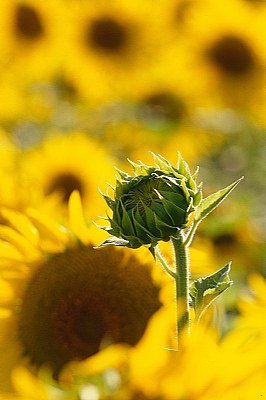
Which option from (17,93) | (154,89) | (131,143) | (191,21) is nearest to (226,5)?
(191,21)

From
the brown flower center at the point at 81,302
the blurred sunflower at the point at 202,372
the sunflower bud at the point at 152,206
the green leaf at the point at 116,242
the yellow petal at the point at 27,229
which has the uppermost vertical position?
the sunflower bud at the point at 152,206

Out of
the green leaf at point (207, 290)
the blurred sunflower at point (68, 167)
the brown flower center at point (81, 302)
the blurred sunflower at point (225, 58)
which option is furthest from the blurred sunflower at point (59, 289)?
the blurred sunflower at point (225, 58)

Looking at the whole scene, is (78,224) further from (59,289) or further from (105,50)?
(105,50)

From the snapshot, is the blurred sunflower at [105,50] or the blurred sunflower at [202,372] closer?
the blurred sunflower at [202,372]

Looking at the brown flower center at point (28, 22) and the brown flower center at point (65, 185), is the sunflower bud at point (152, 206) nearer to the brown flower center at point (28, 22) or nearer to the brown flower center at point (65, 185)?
the brown flower center at point (65, 185)

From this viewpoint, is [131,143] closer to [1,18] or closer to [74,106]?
[74,106]

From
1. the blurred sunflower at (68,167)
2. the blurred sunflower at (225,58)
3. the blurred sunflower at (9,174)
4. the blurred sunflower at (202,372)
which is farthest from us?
the blurred sunflower at (225,58)

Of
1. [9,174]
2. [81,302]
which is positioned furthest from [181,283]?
[9,174]

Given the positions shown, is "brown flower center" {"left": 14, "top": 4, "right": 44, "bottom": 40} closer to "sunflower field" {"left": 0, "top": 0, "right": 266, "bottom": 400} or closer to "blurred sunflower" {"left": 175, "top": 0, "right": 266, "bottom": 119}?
"sunflower field" {"left": 0, "top": 0, "right": 266, "bottom": 400}
